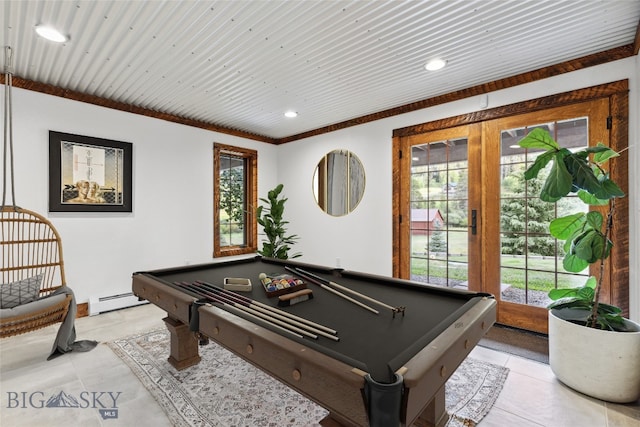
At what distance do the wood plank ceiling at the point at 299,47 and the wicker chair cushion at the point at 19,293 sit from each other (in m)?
1.90

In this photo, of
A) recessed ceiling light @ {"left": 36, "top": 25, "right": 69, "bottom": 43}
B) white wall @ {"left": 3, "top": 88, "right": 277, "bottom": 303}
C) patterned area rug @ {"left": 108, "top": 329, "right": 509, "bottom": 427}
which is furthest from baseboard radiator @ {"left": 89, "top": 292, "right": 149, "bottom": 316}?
recessed ceiling light @ {"left": 36, "top": 25, "right": 69, "bottom": 43}

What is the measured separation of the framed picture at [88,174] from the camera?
126 inches

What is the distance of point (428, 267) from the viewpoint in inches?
142

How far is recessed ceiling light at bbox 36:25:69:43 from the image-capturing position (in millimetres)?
2125

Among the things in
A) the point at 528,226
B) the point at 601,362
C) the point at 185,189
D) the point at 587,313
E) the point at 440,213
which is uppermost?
the point at 185,189

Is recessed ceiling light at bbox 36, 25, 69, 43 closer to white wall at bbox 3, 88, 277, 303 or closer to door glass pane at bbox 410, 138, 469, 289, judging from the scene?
white wall at bbox 3, 88, 277, 303

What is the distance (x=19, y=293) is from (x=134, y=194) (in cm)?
173

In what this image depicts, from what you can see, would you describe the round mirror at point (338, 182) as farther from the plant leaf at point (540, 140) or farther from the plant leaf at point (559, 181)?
the plant leaf at point (559, 181)

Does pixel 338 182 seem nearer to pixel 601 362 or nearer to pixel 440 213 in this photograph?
pixel 440 213

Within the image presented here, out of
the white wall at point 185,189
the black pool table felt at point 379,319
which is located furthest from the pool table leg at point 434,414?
the white wall at point 185,189

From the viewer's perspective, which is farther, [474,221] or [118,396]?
[474,221]

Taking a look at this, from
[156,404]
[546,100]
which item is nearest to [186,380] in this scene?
[156,404]

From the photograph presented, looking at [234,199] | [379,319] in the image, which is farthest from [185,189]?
[379,319]

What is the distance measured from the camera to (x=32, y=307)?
7.09ft
